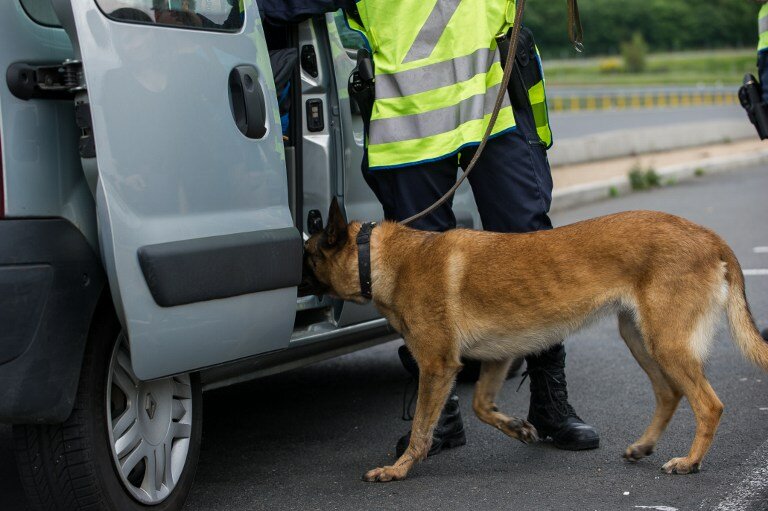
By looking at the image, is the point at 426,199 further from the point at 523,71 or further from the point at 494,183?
the point at 523,71

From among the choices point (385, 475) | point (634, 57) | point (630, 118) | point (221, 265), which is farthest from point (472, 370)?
point (634, 57)

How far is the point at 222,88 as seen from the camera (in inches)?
122

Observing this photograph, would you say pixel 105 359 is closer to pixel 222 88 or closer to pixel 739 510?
pixel 222 88

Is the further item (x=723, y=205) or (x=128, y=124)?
(x=723, y=205)

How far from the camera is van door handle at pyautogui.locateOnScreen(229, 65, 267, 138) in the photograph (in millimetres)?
3166

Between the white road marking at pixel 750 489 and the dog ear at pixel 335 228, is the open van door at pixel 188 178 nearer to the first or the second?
the dog ear at pixel 335 228

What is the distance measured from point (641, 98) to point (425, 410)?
35835 mm

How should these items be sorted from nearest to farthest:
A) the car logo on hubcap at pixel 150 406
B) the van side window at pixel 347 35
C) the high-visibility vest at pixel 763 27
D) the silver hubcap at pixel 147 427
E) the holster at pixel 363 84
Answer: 1. the silver hubcap at pixel 147 427
2. the car logo on hubcap at pixel 150 406
3. the holster at pixel 363 84
4. the van side window at pixel 347 35
5. the high-visibility vest at pixel 763 27

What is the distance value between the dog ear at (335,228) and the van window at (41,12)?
3.61 ft

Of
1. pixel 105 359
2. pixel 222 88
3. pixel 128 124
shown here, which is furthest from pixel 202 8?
pixel 105 359

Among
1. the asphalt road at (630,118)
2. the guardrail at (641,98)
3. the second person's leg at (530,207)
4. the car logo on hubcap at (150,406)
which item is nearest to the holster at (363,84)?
the second person's leg at (530,207)

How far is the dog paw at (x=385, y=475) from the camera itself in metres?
3.63

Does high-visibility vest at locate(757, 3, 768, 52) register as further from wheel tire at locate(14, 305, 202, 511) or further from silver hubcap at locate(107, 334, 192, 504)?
wheel tire at locate(14, 305, 202, 511)

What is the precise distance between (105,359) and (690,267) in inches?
72.7
